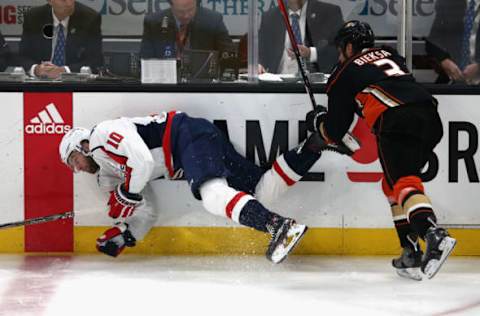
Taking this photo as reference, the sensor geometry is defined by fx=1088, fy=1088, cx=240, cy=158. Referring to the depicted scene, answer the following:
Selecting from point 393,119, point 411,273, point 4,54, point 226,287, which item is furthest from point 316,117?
point 4,54

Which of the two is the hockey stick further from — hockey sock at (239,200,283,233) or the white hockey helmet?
hockey sock at (239,200,283,233)

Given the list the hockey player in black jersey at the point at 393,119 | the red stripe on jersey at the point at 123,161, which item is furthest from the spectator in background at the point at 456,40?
the red stripe on jersey at the point at 123,161

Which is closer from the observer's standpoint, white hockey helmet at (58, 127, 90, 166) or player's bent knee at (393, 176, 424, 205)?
A: player's bent knee at (393, 176, 424, 205)

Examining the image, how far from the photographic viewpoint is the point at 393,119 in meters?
4.31

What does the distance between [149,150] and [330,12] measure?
3.40 feet

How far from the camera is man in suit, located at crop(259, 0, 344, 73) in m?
4.93

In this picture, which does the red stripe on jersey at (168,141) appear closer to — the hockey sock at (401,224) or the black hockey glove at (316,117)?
the black hockey glove at (316,117)

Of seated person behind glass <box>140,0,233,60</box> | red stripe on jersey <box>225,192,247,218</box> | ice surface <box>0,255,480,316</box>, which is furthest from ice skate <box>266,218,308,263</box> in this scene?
seated person behind glass <box>140,0,233,60</box>

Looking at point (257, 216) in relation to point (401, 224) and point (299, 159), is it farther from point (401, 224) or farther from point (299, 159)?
point (401, 224)

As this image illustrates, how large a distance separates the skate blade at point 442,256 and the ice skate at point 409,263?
368 millimetres

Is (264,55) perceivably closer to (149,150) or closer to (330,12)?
(330,12)

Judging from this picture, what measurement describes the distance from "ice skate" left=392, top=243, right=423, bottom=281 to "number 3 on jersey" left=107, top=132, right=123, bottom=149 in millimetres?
1265

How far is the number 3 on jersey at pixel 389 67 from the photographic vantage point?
442 centimetres

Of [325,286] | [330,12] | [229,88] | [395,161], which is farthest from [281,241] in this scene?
[330,12]
